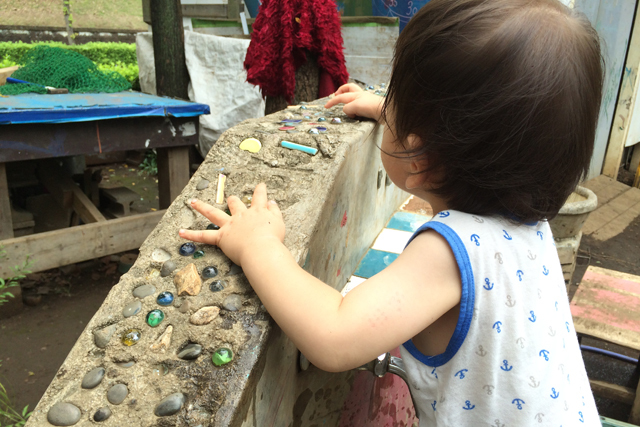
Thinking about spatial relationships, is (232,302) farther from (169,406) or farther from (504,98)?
(504,98)

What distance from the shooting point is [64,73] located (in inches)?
152

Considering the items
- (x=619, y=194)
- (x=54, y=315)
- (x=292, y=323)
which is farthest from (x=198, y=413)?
(x=619, y=194)

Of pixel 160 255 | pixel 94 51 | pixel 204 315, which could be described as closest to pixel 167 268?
pixel 160 255

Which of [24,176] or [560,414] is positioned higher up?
[560,414]

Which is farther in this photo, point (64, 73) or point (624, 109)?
point (624, 109)

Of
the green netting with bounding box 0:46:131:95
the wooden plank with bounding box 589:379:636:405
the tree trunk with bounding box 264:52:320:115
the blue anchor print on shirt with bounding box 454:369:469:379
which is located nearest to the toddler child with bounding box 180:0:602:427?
the blue anchor print on shirt with bounding box 454:369:469:379

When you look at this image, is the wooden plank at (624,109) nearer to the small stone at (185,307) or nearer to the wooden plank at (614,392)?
the wooden plank at (614,392)

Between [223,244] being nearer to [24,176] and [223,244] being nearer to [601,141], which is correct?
[24,176]

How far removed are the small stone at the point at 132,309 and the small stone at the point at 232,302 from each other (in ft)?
0.58

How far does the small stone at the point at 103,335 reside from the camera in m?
0.90

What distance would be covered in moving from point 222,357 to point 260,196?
42 centimetres

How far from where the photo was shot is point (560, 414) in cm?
93

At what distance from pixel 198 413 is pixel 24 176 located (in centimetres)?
466

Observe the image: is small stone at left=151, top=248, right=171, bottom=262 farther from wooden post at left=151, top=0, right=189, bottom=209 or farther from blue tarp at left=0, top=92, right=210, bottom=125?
wooden post at left=151, top=0, right=189, bottom=209
